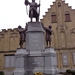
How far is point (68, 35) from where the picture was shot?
27266 millimetres

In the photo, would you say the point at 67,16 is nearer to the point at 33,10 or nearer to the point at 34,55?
the point at 33,10

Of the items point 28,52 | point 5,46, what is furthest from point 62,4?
point 28,52

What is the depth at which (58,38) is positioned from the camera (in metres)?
27.2

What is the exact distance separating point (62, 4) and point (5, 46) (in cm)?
1215

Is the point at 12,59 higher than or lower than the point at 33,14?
lower

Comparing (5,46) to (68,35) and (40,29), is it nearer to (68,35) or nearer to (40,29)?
(68,35)

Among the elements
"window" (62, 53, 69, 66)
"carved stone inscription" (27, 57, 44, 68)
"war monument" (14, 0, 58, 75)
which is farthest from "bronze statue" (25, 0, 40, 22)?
"window" (62, 53, 69, 66)

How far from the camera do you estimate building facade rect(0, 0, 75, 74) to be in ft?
86.7

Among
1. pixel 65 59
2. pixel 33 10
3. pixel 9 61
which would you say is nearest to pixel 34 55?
pixel 33 10

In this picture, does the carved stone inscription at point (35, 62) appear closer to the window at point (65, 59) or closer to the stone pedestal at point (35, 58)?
the stone pedestal at point (35, 58)

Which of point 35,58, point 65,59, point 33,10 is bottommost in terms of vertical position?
point 65,59

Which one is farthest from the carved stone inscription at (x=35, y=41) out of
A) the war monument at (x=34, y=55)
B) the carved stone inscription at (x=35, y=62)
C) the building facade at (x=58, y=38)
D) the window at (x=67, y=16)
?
the window at (x=67, y=16)

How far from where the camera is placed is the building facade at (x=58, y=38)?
86.7 feet

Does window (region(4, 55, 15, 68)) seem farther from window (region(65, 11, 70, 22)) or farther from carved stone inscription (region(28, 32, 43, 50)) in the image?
carved stone inscription (region(28, 32, 43, 50))
